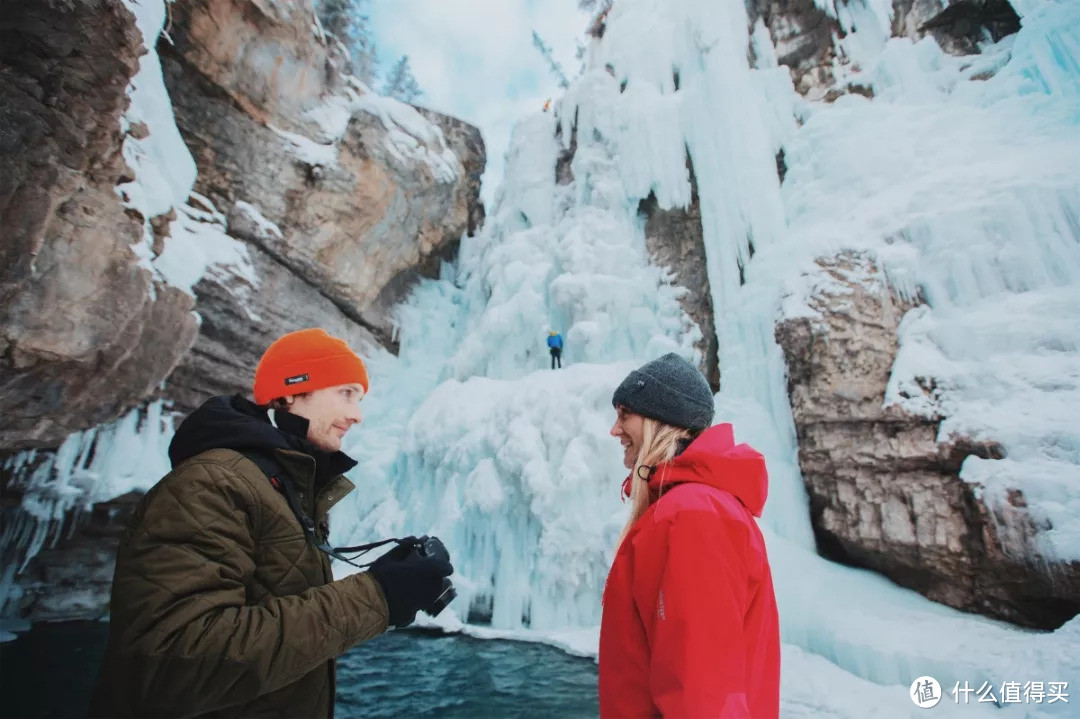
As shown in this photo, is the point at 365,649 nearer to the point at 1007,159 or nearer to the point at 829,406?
the point at 829,406

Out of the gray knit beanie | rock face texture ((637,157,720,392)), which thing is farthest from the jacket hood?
rock face texture ((637,157,720,392))

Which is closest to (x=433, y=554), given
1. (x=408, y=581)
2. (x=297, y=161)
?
(x=408, y=581)

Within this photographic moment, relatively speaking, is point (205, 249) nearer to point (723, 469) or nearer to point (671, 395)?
point (671, 395)

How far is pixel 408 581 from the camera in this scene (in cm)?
129

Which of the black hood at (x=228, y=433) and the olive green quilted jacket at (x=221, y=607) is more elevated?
the black hood at (x=228, y=433)

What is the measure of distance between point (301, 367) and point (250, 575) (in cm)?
59

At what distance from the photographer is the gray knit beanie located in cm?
154

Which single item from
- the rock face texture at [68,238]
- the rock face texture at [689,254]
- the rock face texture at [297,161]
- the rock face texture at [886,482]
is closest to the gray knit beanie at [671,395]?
the rock face texture at [68,238]

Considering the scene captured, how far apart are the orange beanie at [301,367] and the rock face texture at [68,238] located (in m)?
4.39

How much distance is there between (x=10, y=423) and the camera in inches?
237

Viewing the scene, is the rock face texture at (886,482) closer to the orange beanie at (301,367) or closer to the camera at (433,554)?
the camera at (433,554)

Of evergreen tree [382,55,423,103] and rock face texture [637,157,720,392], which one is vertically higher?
evergreen tree [382,55,423,103]

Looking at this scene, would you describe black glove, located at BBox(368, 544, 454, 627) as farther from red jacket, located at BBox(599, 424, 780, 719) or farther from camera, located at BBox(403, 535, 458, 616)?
red jacket, located at BBox(599, 424, 780, 719)

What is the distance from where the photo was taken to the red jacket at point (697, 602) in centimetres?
106
